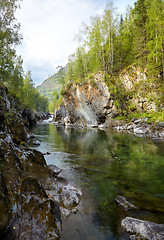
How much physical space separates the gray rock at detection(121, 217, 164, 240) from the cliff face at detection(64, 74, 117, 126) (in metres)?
30.0

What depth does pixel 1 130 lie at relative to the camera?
5516 millimetres

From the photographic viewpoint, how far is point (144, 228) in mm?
3264

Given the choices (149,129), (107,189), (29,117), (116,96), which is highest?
(116,96)

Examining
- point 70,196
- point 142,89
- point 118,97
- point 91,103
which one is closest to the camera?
point 70,196

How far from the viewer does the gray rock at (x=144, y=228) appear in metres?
3.07

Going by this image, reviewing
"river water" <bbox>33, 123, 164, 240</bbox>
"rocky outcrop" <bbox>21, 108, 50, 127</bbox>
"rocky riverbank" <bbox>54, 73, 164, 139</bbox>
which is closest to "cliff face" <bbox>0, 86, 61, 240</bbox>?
"river water" <bbox>33, 123, 164, 240</bbox>

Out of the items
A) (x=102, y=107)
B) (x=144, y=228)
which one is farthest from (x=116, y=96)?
(x=144, y=228)

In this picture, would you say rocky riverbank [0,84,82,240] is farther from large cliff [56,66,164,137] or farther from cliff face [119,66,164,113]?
cliff face [119,66,164,113]

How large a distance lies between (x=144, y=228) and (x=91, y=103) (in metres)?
34.3

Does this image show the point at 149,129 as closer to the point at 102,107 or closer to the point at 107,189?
the point at 102,107

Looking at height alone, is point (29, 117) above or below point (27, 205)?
above

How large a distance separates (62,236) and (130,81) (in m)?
33.1

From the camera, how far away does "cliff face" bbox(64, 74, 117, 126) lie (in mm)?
33406

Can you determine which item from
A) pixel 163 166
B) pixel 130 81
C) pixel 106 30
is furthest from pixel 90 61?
pixel 163 166
